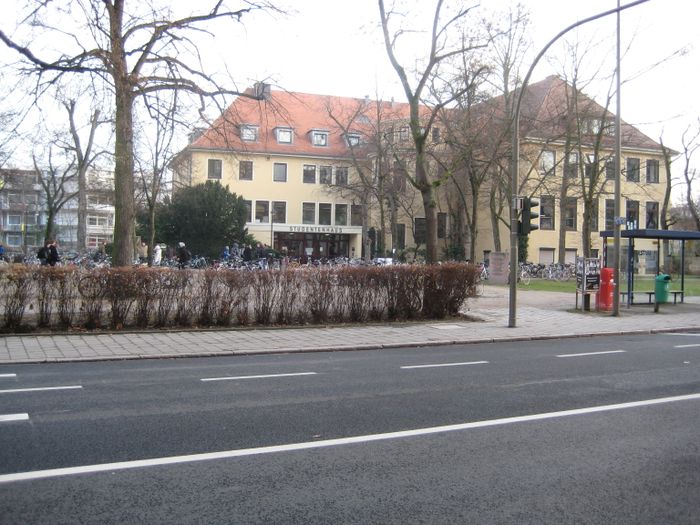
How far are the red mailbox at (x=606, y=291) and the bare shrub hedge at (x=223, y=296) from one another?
18.3ft

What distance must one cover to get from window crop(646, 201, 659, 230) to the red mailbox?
1571 inches

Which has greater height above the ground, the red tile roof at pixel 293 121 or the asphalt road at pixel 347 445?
the red tile roof at pixel 293 121

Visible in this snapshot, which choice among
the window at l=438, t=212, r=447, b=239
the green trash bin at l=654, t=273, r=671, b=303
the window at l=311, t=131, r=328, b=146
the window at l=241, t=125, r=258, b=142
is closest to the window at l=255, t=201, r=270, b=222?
the window at l=311, t=131, r=328, b=146

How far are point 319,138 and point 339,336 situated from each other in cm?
4871

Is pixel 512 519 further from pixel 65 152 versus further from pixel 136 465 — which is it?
pixel 65 152

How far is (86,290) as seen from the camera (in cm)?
1334

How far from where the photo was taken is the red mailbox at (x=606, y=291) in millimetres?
20469

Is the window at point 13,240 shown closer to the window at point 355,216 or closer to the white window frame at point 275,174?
the white window frame at point 275,174

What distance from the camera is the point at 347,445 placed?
18.6 ft

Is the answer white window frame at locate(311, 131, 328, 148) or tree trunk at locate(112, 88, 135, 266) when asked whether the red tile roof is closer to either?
white window frame at locate(311, 131, 328, 148)

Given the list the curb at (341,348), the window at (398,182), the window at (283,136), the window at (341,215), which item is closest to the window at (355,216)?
the window at (341,215)

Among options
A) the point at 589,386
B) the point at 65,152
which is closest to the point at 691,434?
the point at 589,386

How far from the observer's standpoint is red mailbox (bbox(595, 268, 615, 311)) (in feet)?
67.2

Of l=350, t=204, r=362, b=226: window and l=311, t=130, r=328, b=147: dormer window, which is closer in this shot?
l=350, t=204, r=362, b=226: window
